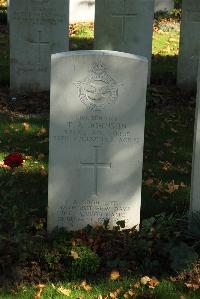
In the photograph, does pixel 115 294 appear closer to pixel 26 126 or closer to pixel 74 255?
pixel 74 255

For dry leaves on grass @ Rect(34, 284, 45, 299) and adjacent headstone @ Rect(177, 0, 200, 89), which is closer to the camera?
dry leaves on grass @ Rect(34, 284, 45, 299)

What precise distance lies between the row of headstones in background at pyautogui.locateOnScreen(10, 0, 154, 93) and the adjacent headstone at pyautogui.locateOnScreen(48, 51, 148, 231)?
4.93 metres

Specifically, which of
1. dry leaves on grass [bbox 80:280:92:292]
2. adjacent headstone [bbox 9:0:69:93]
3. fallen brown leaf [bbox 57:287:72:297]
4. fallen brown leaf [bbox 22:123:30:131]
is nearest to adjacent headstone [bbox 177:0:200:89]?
adjacent headstone [bbox 9:0:69:93]

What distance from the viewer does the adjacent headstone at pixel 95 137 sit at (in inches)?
207

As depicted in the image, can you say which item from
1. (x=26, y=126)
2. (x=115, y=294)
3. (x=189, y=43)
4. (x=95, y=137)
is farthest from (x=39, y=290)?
(x=189, y=43)

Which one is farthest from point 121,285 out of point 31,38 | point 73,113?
point 31,38

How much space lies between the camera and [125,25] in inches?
407

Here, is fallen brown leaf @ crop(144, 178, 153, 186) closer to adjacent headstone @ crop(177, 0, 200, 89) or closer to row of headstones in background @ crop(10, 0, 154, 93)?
row of headstones in background @ crop(10, 0, 154, 93)

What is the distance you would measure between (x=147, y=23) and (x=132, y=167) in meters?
5.21

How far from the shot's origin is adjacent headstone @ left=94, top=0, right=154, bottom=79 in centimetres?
1020

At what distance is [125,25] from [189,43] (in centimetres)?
117

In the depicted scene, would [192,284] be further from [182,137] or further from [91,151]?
[182,137]

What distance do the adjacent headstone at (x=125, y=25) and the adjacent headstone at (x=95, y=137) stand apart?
5.04m

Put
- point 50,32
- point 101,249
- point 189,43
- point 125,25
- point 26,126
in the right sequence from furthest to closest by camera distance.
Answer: point 189,43
point 125,25
point 50,32
point 26,126
point 101,249
